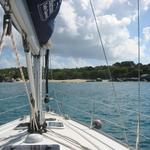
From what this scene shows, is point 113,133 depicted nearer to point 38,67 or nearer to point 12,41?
point 38,67

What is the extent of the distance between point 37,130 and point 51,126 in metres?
0.70

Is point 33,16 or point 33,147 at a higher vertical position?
point 33,16

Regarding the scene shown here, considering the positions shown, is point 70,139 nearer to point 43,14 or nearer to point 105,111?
point 43,14

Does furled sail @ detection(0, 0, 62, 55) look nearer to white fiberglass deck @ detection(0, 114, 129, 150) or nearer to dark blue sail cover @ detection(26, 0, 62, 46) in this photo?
dark blue sail cover @ detection(26, 0, 62, 46)

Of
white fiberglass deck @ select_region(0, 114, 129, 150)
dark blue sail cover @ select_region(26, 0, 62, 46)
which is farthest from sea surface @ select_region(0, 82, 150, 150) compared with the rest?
dark blue sail cover @ select_region(26, 0, 62, 46)

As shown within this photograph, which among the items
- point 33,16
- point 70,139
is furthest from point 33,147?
point 33,16

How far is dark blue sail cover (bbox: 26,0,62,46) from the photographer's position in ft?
11.4

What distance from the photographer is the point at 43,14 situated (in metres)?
3.74

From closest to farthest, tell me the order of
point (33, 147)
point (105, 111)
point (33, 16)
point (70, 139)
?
point (33, 16)
point (33, 147)
point (70, 139)
point (105, 111)

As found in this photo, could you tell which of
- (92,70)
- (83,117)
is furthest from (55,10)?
(92,70)

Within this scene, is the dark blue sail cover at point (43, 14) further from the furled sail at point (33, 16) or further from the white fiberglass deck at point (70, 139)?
the white fiberglass deck at point (70, 139)

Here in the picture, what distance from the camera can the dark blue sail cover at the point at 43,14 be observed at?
348 cm

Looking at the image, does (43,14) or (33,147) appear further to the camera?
(33,147)

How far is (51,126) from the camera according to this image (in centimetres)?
600
